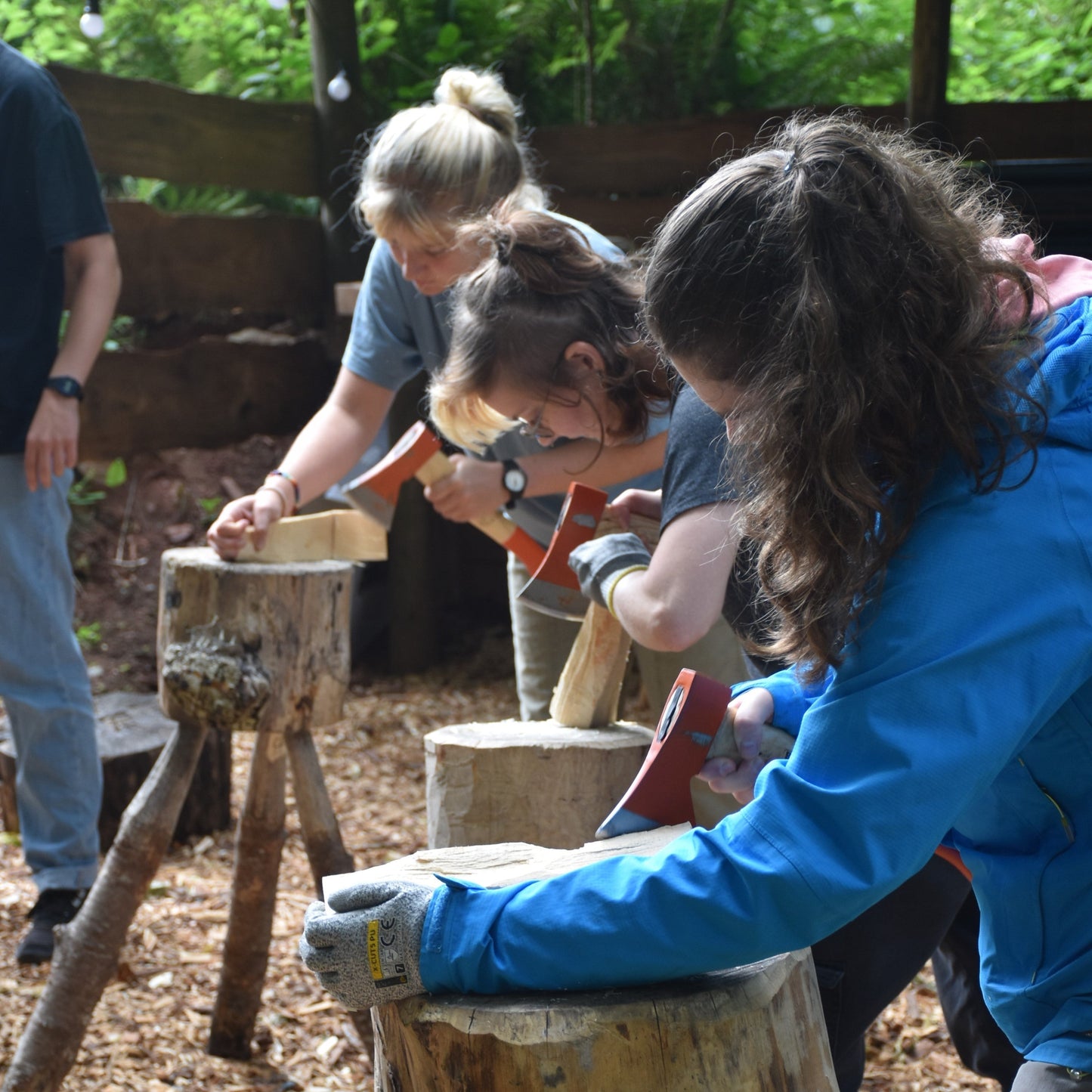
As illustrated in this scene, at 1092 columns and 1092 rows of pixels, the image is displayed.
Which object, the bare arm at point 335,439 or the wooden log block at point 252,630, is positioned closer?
the wooden log block at point 252,630

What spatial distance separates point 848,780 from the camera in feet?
3.26

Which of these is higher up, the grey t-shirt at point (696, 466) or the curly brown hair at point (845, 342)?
the curly brown hair at point (845, 342)

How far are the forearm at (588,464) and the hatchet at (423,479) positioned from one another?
0.12 meters

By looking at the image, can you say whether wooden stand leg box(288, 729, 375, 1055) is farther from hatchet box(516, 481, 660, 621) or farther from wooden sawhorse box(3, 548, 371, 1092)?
hatchet box(516, 481, 660, 621)

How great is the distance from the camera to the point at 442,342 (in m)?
2.72

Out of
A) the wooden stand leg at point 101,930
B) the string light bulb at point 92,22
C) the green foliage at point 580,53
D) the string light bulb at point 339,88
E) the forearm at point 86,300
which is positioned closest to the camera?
the wooden stand leg at point 101,930

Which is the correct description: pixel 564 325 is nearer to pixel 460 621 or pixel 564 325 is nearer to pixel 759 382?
pixel 759 382

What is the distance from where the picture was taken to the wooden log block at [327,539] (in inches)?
104

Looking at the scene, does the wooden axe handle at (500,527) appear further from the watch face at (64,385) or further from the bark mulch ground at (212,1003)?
the bark mulch ground at (212,1003)

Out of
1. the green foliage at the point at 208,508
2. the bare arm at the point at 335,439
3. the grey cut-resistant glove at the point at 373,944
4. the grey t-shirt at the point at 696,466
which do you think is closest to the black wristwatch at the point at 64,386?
the bare arm at the point at 335,439

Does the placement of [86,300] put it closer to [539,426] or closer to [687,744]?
[539,426]

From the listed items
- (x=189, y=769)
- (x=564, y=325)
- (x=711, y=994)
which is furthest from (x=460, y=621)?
(x=711, y=994)

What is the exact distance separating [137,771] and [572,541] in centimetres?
202

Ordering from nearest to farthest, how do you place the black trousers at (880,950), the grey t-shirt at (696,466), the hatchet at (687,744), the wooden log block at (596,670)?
the hatchet at (687,744) → the grey t-shirt at (696,466) → the black trousers at (880,950) → the wooden log block at (596,670)
